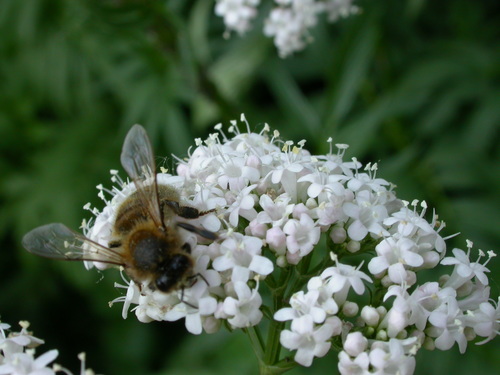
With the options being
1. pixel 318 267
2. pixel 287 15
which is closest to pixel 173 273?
pixel 318 267

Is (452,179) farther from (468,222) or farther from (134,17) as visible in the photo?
(134,17)

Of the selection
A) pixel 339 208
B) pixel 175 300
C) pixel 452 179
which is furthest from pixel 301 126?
pixel 175 300

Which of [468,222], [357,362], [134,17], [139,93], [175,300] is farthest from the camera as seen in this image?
[139,93]

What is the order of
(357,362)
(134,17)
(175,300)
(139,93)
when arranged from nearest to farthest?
(357,362) → (175,300) → (134,17) → (139,93)

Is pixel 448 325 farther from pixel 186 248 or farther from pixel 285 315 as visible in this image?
pixel 186 248

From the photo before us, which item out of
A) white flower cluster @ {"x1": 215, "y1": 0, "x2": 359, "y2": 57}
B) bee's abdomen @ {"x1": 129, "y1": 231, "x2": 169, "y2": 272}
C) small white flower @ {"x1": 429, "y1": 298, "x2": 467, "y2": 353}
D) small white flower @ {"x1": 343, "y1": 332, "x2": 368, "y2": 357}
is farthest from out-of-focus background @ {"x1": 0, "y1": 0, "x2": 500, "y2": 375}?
bee's abdomen @ {"x1": 129, "y1": 231, "x2": 169, "y2": 272}

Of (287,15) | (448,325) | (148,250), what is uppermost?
(287,15)
